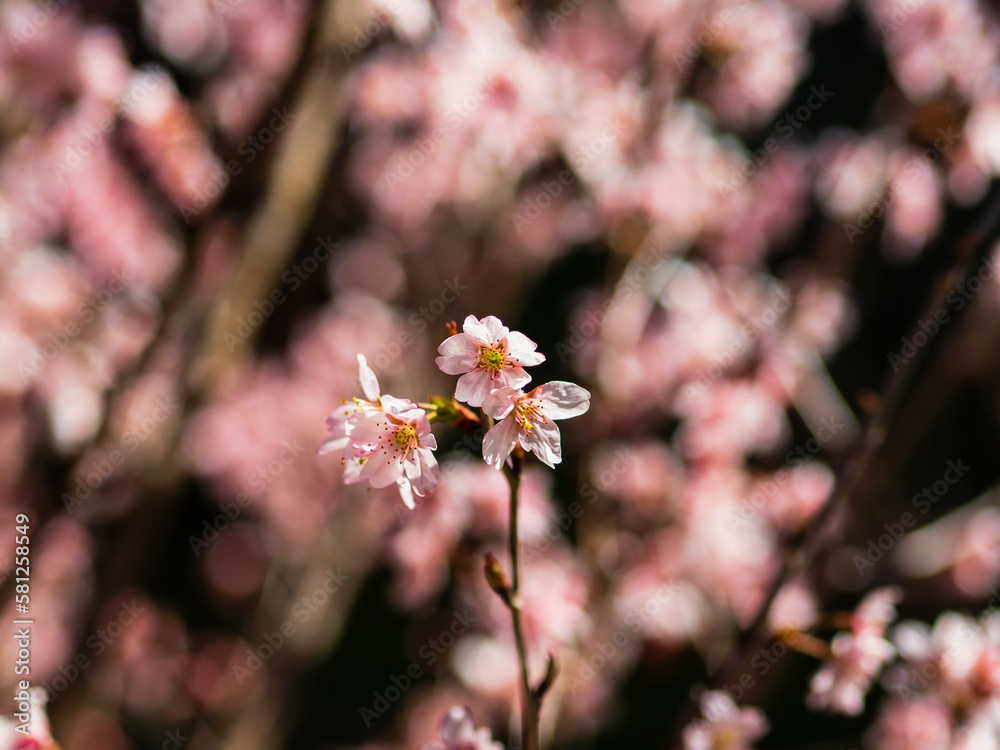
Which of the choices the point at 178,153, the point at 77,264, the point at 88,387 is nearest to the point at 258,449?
the point at 88,387

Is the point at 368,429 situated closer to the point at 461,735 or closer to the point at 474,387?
the point at 474,387

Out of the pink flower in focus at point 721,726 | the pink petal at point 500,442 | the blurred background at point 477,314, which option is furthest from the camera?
the blurred background at point 477,314

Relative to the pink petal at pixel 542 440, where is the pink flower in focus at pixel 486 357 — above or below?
above

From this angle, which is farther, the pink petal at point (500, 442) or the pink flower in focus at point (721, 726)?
the pink flower in focus at point (721, 726)

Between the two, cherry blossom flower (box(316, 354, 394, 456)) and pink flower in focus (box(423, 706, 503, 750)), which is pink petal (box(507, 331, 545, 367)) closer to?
cherry blossom flower (box(316, 354, 394, 456))

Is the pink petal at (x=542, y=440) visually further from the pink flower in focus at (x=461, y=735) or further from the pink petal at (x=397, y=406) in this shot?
the pink flower in focus at (x=461, y=735)

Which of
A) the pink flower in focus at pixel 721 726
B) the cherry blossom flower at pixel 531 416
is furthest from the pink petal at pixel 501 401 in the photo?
the pink flower in focus at pixel 721 726
